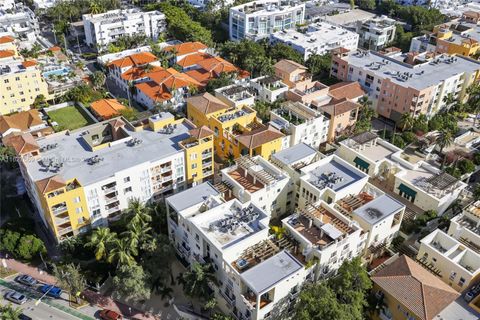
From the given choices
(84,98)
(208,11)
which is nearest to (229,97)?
(84,98)

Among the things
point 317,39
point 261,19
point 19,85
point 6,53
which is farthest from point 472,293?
point 6,53

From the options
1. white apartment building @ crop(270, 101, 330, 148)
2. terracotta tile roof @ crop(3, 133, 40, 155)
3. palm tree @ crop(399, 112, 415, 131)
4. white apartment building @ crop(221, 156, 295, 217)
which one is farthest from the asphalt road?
palm tree @ crop(399, 112, 415, 131)

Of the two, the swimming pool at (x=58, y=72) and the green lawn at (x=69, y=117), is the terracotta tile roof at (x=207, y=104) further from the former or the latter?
the swimming pool at (x=58, y=72)

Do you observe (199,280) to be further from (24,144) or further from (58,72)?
(58,72)

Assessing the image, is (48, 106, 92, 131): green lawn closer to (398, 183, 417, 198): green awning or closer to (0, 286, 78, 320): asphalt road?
(0, 286, 78, 320): asphalt road

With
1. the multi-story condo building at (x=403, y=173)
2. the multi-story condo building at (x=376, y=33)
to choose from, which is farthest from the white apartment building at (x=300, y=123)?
the multi-story condo building at (x=376, y=33)
